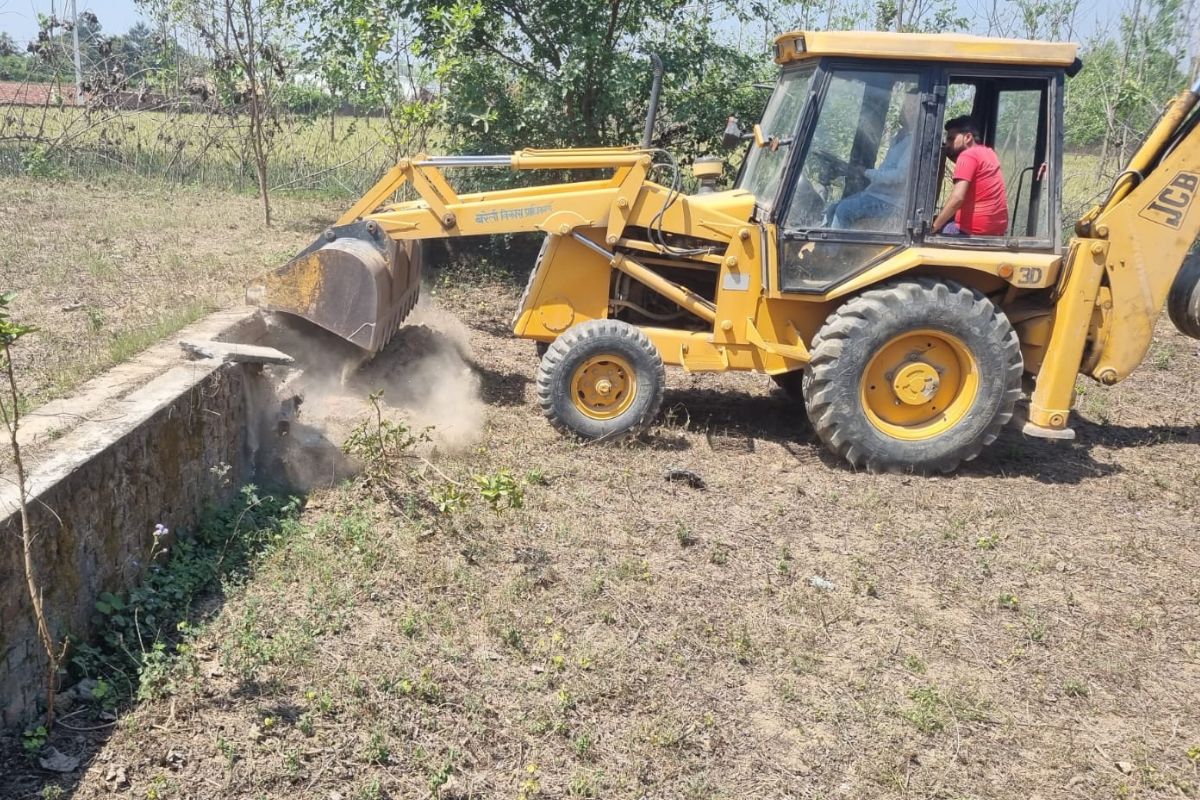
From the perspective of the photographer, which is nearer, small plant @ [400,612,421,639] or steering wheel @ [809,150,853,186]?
small plant @ [400,612,421,639]

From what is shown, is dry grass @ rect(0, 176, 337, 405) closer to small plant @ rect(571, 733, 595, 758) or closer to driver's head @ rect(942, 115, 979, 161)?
small plant @ rect(571, 733, 595, 758)

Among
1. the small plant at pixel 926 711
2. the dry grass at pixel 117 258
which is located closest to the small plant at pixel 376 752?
the small plant at pixel 926 711

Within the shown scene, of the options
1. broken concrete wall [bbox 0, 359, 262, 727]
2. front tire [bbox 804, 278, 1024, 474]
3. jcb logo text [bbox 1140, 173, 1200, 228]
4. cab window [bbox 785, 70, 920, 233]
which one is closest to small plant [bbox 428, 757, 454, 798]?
broken concrete wall [bbox 0, 359, 262, 727]

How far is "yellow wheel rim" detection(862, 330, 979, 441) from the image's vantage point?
19.9 feet

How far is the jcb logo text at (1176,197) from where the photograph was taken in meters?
6.03

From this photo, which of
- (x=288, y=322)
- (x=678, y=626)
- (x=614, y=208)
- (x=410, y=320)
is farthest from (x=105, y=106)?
(x=678, y=626)

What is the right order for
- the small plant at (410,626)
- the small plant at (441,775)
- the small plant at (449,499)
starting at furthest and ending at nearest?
1. the small plant at (449,499)
2. the small plant at (410,626)
3. the small plant at (441,775)

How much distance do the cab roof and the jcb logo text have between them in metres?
1.00

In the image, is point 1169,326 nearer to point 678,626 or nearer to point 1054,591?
point 1054,591

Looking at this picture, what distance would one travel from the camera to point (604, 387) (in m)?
6.12

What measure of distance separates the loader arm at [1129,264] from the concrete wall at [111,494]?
4598mm

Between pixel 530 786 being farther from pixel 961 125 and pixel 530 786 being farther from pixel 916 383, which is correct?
pixel 961 125

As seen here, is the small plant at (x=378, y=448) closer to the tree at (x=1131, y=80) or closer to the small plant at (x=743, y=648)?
the small plant at (x=743, y=648)

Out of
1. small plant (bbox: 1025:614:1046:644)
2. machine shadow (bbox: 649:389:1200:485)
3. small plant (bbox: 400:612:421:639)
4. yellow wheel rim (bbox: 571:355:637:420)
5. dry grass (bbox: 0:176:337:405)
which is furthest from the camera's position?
machine shadow (bbox: 649:389:1200:485)
